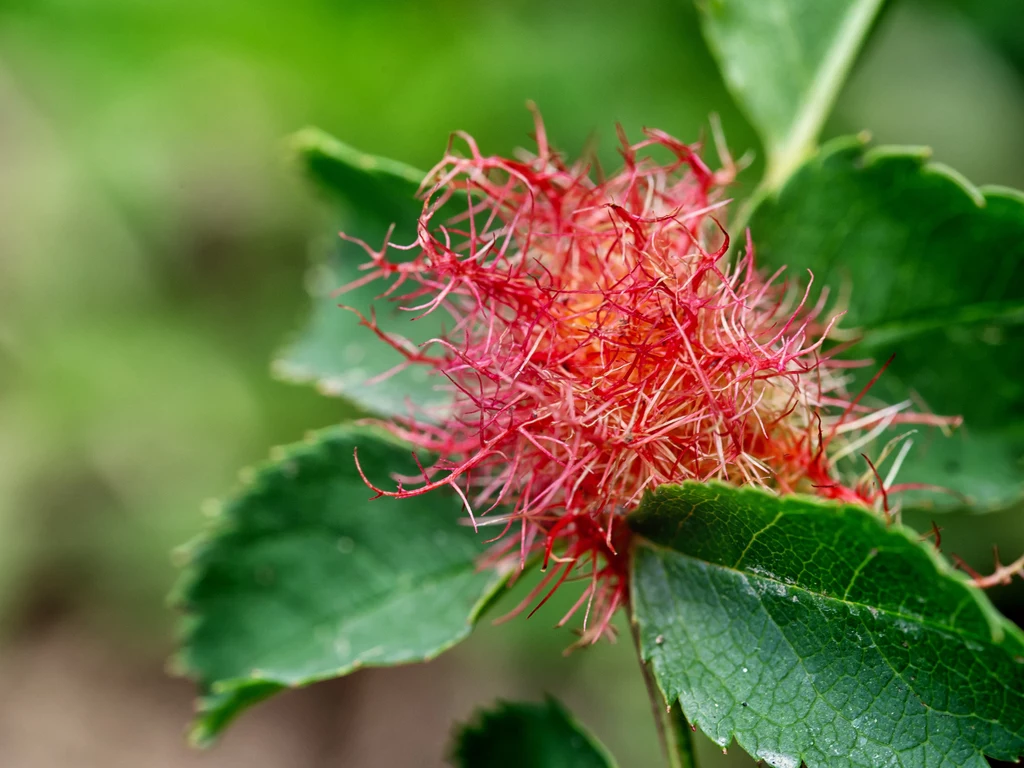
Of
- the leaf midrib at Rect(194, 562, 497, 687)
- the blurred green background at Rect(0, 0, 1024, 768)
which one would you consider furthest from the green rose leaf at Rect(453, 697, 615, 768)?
the blurred green background at Rect(0, 0, 1024, 768)

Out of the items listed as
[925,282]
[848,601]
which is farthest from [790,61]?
[848,601]

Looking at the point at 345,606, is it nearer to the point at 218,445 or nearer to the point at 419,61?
the point at 218,445

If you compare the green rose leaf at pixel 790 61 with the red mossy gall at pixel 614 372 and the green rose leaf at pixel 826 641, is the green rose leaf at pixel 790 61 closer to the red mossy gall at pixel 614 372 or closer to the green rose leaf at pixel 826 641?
the red mossy gall at pixel 614 372

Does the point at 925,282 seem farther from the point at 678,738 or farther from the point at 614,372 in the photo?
the point at 678,738

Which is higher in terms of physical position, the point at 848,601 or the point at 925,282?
the point at 925,282

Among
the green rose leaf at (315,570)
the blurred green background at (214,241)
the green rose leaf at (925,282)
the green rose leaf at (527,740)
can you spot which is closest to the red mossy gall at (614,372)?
the green rose leaf at (925,282)

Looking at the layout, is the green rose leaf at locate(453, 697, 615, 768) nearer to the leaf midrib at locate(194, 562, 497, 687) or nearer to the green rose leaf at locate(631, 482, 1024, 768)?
the leaf midrib at locate(194, 562, 497, 687)
